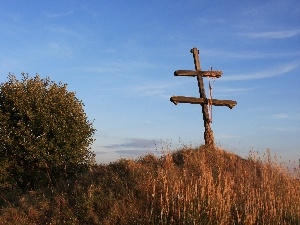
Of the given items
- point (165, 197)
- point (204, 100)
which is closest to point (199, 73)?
point (204, 100)

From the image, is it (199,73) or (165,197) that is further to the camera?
(199,73)

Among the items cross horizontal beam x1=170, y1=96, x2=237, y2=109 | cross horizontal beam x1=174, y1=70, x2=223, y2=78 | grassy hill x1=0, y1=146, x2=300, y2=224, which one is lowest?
grassy hill x1=0, y1=146, x2=300, y2=224

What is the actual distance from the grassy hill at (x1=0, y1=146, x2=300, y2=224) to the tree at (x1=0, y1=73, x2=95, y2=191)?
369 inches

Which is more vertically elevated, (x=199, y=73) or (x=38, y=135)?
(x=199, y=73)

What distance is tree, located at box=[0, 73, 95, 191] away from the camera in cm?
3105

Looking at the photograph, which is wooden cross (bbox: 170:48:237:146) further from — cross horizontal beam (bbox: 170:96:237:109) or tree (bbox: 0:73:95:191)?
tree (bbox: 0:73:95:191)

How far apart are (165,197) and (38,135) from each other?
18011 millimetres

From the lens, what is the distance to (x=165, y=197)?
16141 mm

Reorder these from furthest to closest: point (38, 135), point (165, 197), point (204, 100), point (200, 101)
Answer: point (38, 135), point (204, 100), point (200, 101), point (165, 197)

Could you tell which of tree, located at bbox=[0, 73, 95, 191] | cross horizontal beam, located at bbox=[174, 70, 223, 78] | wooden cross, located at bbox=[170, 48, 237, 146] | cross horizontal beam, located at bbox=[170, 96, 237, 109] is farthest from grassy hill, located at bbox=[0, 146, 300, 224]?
tree, located at bbox=[0, 73, 95, 191]

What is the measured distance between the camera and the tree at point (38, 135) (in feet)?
102

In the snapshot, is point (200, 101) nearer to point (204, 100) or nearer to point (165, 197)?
point (204, 100)

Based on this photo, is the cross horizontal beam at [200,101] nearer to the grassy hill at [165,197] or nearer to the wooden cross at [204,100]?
the wooden cross at [204,100]

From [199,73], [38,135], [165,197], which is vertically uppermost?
[199,73]
